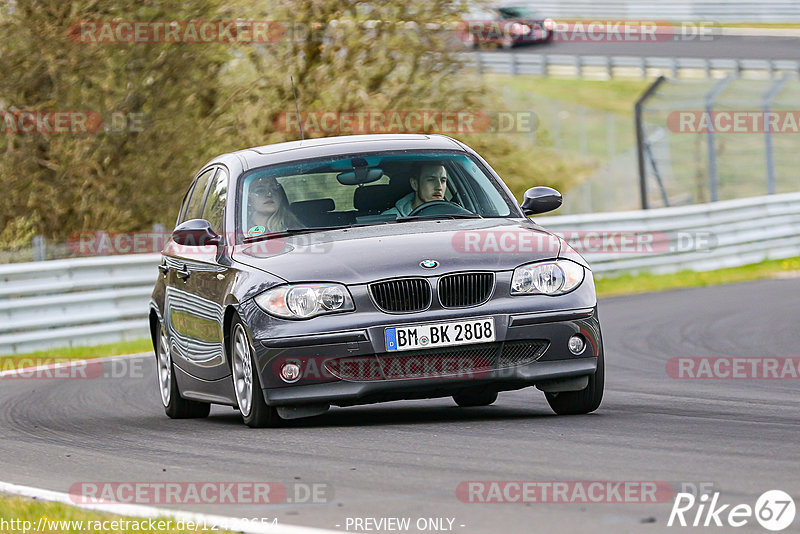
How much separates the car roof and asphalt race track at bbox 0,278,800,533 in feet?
5.15

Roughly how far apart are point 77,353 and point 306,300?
383 inches

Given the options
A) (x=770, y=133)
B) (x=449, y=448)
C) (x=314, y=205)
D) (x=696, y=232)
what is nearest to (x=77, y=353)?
(x=314, y=205)

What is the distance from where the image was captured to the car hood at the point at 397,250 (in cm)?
789

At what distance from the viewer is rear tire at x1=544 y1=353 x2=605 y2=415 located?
27.2 feet

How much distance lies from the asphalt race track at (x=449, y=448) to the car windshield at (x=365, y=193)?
1.16 metres

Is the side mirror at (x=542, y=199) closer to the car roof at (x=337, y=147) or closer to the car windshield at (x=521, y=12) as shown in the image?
the car roof at (x=337, y=147)

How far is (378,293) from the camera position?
309 inches

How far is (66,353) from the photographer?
17.1 metres

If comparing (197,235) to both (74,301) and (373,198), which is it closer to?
(373,198)

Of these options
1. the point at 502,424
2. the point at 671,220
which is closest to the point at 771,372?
the point at 502,424

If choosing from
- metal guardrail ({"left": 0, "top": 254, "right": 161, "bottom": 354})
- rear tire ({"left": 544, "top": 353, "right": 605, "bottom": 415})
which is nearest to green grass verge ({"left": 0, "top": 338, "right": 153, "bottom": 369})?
metal guardrail ({"left": 0, "top": 254, "right": 161, "bottom": 354})

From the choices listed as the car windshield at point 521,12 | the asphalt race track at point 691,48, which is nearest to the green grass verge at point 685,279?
the asphalt race track at point 691,48

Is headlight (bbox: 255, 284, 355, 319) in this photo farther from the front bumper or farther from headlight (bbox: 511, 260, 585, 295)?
headlight (bbox: 511, 260, 585, 295)

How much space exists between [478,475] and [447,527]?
1.09 metres
